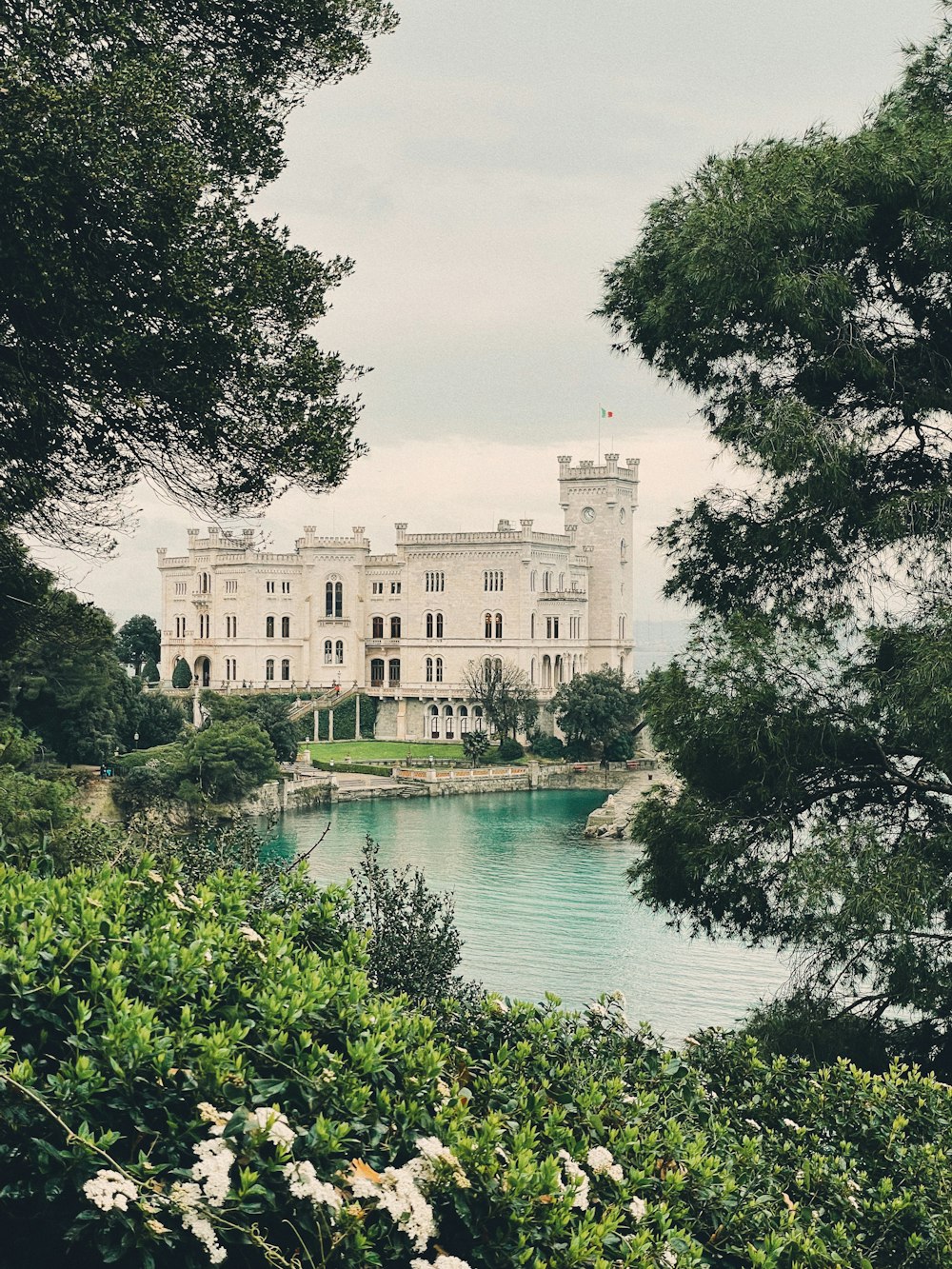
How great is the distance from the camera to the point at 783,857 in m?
6.57

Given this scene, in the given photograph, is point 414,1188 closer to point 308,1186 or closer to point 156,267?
point 308,1186

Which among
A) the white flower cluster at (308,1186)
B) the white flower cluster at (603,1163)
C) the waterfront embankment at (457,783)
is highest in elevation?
the white flower cluster at (308,1186)

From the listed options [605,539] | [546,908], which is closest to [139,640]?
[605,539]

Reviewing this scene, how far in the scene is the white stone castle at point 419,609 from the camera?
43375mm

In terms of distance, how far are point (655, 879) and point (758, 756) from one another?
3.22 ft

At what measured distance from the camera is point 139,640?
49125 millimetres

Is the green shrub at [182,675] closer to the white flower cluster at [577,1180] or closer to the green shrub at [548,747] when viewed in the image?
the green shrub at [548,747]

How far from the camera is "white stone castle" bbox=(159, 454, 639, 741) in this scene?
4338 centimetres

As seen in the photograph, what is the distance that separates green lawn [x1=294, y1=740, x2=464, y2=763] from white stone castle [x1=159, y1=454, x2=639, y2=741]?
60.1 inches

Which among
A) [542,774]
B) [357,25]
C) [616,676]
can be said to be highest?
[357,25]

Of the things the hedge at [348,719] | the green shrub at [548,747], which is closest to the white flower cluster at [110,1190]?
the green shrub at [548,747]

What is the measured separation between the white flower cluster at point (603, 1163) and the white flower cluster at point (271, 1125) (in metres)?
0.66

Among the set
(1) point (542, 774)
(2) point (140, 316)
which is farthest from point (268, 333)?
(1) point (542, 774)

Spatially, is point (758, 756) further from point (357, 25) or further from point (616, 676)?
point (616, 676)
